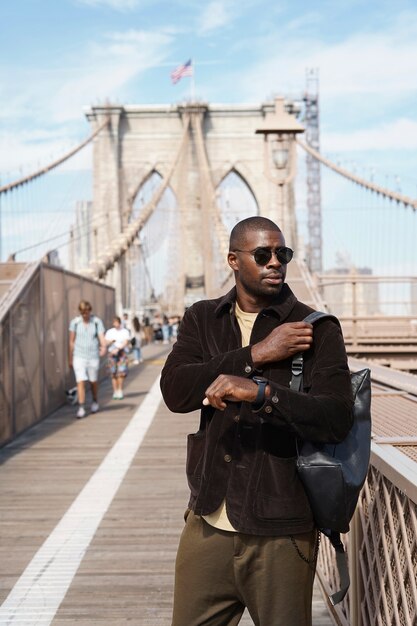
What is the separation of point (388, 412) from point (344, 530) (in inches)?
59.4

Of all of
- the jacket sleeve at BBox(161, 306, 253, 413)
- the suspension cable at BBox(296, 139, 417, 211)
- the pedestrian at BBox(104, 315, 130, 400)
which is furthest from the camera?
the suspension cable at BBox(296, 139, 417, 211)

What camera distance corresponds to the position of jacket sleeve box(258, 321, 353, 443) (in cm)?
166

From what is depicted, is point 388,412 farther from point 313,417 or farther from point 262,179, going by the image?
point 262,179

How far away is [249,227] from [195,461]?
559 mm

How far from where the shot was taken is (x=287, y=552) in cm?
177

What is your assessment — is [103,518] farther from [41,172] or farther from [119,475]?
[41,172]

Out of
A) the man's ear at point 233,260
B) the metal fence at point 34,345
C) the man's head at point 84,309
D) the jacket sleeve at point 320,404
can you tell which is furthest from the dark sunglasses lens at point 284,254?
the man's head at point 84,309

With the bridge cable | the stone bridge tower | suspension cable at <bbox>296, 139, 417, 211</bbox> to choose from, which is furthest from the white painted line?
the stone bridge tower

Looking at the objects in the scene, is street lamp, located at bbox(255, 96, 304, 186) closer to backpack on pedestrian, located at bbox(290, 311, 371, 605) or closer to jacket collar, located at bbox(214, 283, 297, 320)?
jacket collar, located at bbox(214, 283, 297, 320)

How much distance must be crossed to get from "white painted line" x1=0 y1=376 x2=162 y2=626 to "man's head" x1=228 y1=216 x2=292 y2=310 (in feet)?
5.89

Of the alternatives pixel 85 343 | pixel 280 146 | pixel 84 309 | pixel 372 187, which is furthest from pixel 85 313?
pixel 372 187

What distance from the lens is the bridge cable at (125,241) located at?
28109 mm

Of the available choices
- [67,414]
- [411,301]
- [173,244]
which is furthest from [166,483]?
[173,244]

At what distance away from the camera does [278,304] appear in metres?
1.86
